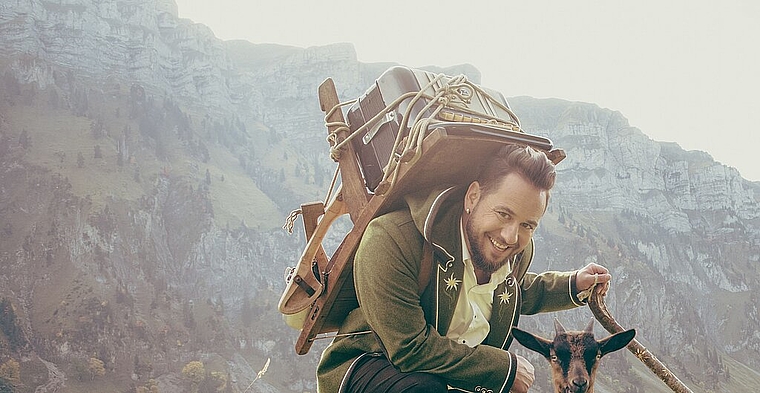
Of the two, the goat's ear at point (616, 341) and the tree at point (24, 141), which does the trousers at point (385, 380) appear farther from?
the tree at point (24, 141)

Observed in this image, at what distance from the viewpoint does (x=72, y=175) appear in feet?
240

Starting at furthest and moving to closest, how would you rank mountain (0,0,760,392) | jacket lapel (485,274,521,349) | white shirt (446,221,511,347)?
mountain (0,0,760,392), jacket lapel (485,274,521,349), white shirt (446,221,511,347)

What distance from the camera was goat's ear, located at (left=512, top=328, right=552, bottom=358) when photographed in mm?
2631

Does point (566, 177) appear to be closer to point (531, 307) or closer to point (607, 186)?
point (607, 186)

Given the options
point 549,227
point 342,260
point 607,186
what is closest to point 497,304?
point 342,260

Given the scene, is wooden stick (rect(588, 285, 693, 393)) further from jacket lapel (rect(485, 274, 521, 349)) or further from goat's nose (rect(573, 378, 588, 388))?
jacket lapel (rect(485, 274, 521, 349))

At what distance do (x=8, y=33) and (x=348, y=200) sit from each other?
99.9 meters

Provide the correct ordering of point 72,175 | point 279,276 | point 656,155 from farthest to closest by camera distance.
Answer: point 656,155 < point 279,276 < point 72,175

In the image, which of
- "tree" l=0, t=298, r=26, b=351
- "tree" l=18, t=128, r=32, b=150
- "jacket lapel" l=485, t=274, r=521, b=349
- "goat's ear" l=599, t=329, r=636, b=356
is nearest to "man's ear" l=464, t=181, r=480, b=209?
"jacket lapel" l=485, t=274, r=521, b=349

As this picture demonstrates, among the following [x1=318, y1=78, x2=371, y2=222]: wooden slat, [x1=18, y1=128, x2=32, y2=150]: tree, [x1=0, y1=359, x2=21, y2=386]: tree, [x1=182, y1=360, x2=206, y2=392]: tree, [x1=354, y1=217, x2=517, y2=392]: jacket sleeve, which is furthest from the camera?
[x1=18, y1=128, x2=32, y2=150]: tree

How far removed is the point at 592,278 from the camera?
9.21 feet

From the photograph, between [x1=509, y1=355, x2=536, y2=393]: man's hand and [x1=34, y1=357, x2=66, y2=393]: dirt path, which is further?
[x1=34, y1=357, x2=66, y2=393]: dirt path

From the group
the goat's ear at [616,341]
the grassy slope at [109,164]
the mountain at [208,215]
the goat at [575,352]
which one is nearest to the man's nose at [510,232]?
the goat at [575,352]

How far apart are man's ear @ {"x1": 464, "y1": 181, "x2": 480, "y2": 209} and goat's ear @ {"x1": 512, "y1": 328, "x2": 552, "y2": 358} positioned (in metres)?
0.62
